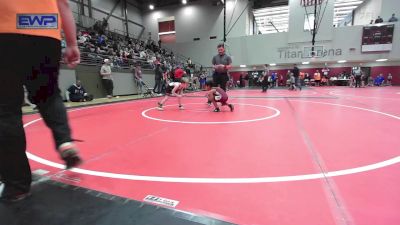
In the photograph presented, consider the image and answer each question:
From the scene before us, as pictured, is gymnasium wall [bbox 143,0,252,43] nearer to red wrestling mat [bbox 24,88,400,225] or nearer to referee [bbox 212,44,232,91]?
referee [bbox 212,44,232,91]

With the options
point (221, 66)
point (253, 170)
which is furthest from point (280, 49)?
point (253, 170)

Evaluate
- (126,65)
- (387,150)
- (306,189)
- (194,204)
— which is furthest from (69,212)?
(126,65)

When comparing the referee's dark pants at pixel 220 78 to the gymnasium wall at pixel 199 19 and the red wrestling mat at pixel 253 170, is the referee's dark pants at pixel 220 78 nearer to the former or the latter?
the red wrestling mat at pixel 253 170

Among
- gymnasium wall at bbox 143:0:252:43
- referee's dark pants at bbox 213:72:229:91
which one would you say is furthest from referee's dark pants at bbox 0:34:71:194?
gymnasium wall at bbox 143:0:252:43

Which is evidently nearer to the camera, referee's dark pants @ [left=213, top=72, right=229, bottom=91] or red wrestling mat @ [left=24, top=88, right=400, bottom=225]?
red wrestling mat @ [left=24, top=88, right=400, bottom=225]

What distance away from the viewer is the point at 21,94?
53.1 inches

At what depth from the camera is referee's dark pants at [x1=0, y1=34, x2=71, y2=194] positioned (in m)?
1.27

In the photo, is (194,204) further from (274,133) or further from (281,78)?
(281,78)

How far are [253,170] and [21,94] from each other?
172 cm

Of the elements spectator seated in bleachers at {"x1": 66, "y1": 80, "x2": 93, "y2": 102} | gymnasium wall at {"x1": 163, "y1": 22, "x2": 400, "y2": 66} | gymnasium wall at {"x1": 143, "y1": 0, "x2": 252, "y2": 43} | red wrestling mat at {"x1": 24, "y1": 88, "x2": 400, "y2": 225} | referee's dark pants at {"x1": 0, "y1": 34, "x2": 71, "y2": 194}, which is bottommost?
red wrestling mat at {"x1": 24, "y1": 88, "x2": 400, "y2": 225}

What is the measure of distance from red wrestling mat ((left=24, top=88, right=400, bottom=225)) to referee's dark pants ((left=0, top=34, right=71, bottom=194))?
443 millimetres

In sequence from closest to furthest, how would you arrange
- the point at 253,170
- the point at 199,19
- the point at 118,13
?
the point at 253,170, the point at 118,13, the point at 199,19

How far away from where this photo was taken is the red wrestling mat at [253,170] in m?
1.38

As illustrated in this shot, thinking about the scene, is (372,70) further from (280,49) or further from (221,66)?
(221,66)
